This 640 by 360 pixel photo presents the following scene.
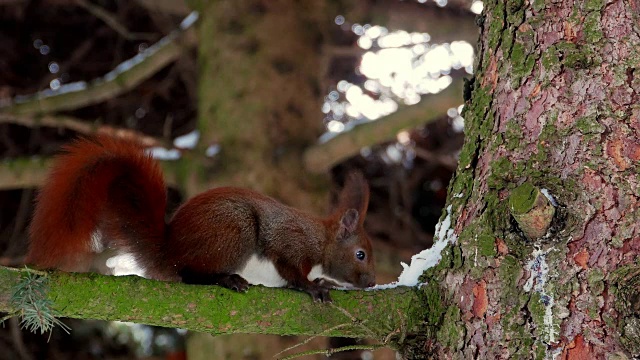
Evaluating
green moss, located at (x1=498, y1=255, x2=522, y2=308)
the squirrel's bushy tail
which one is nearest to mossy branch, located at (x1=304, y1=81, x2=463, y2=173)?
the squirrel's bushy tail

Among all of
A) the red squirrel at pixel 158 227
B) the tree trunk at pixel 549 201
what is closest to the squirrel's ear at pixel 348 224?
the red squirrel at pixel 158 227

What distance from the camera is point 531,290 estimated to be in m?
1.43

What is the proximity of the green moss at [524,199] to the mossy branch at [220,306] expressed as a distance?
33 cm

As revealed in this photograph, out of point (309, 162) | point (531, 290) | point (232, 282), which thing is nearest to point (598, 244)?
point (531, 290)

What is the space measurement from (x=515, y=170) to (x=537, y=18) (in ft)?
1.08

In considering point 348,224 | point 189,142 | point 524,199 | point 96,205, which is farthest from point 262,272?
point 189,142

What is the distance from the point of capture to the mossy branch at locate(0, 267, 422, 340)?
A: 4.52 ft

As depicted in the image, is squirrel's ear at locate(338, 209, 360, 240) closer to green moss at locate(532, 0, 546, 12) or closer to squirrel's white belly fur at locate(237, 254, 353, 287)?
squirrel's white belly fur at locate(237, 254, 353, 287)

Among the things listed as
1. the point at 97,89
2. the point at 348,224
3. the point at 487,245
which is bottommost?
the point at 487,245

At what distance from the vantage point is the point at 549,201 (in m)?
1.38

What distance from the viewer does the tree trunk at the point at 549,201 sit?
139cm

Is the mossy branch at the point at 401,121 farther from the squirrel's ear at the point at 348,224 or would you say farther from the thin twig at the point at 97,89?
the thin twig at the point at 97,89

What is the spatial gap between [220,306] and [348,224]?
1072 millimetres

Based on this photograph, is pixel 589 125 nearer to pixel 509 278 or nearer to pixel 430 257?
pixel 509 278
